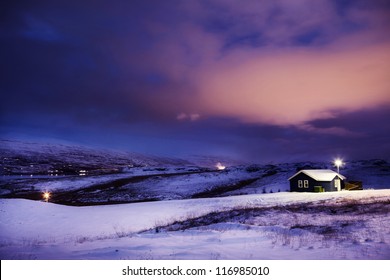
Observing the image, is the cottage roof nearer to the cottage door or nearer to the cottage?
the cottage

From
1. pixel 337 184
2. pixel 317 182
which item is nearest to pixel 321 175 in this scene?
pixel 317 182

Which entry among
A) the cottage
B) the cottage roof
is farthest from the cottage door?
the cottage roof

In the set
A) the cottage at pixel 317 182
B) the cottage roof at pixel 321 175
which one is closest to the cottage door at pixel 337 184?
the cottage at pixel 317 182

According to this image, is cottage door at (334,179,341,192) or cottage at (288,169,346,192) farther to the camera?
cottage door at (334,179,341,192)

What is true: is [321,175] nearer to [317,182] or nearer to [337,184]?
[317,182]

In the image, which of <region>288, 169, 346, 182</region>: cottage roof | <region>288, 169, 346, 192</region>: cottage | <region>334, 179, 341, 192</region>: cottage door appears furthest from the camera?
<region>334, 179, 341, 192</region>: cottage door

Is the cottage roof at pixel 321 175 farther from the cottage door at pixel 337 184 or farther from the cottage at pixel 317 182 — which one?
the cottage door at pixel 337 184

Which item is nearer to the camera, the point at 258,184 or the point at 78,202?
the point at 78,202

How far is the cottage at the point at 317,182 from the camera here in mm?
46844

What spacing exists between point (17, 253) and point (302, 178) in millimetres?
44784

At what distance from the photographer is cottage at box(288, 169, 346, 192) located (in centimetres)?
4684
